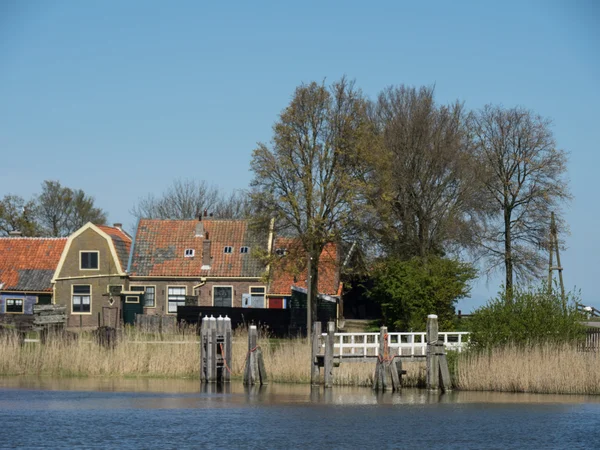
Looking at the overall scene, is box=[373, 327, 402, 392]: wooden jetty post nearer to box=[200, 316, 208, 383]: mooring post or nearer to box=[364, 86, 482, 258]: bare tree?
box=[200, 316, 208, 383]: mooring post

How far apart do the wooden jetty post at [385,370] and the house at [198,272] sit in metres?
28.6

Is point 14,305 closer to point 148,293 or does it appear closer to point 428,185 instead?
point 148,293

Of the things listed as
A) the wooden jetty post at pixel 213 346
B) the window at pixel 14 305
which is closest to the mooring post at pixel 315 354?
the wooden jetty post at pixel 213 346

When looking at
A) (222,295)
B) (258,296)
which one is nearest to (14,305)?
(222,295)

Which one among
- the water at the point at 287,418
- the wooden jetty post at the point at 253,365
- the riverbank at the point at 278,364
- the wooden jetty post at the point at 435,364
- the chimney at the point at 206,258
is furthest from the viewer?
the chimney at the point at 206,258

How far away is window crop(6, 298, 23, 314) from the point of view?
67.0 m

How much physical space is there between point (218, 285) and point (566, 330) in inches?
1293

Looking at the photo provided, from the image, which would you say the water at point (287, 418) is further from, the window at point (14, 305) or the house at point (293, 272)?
the window at point (14, 305)

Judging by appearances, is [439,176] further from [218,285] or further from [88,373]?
[88,373]

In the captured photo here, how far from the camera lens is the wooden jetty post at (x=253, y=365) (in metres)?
38.2

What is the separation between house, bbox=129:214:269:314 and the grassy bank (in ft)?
76.7

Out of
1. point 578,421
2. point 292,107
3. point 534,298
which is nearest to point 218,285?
point 292,107

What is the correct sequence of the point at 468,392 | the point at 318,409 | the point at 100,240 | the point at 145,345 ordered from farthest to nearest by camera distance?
the point at 100,240, the point at 145,345, the point at 468,392, the point at 318,409

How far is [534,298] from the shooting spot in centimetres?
3794
